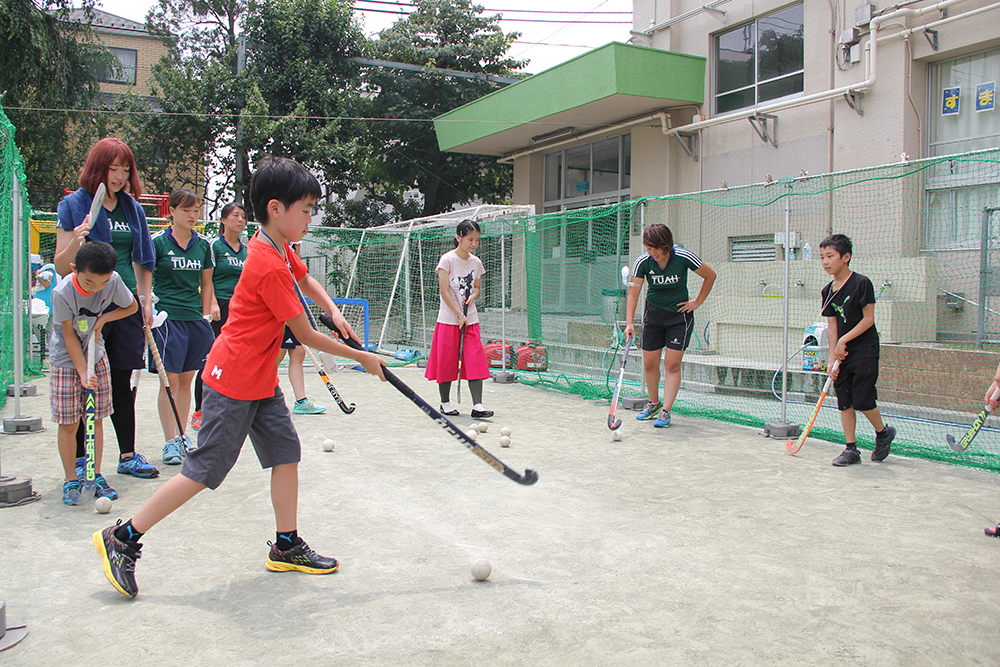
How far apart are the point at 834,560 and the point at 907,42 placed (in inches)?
348

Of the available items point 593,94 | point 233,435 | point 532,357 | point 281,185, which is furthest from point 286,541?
point 593,94

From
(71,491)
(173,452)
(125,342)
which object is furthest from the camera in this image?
(173,452)

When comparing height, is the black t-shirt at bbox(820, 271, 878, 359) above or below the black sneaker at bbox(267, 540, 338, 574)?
above

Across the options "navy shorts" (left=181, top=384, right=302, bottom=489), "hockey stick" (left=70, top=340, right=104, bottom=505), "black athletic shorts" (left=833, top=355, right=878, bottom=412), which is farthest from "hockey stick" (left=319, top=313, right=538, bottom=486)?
"black athletic shorts" (left=833, top=355, right=878, bottom=412)

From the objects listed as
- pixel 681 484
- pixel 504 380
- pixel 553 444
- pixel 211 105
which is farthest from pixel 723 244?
pixel 211 105

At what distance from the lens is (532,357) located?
10.5 meters

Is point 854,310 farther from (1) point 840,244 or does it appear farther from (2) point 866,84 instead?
(2) point 866,84

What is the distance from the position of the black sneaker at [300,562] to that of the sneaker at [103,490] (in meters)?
1.50

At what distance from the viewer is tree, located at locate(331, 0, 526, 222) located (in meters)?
22.4

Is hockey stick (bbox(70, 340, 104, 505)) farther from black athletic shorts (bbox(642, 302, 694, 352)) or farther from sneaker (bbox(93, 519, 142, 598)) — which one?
black athletic shorts (bbox(642, 302, 694, 352))

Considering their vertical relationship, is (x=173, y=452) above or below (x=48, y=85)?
below

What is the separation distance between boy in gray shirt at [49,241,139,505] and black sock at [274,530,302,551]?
5.01 ft

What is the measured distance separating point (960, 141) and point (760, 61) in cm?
Result: 369

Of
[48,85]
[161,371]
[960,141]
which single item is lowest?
[161,371]
